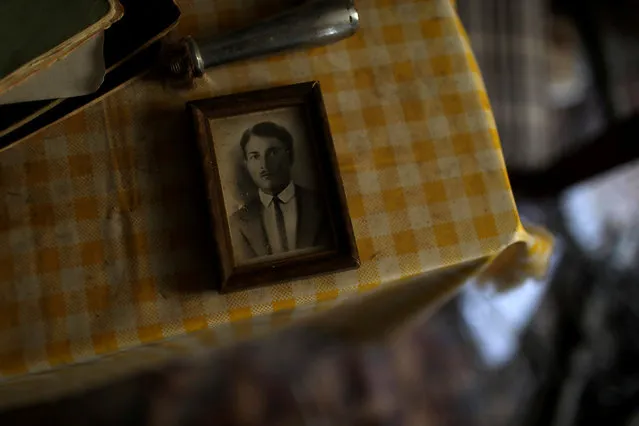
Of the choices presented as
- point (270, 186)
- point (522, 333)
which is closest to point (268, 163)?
point (270, 186)

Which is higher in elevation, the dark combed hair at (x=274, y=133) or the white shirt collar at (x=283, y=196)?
the dark combed hair at (x=274, y=133)

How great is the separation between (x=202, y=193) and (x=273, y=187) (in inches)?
2.9

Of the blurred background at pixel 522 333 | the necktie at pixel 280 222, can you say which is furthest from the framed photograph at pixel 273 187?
the blurred background at pixel 522 333

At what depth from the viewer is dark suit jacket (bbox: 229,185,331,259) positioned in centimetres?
61

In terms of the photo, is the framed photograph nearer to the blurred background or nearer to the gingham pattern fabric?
the gingham pattern fabric

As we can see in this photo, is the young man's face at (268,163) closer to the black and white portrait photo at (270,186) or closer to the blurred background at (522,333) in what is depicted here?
the black and white portrait photo at (270,186)

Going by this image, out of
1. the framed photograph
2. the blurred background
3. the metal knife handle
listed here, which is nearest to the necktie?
the framed photograph

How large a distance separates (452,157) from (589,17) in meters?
1.09

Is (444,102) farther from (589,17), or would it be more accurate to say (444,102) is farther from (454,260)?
(589,17)

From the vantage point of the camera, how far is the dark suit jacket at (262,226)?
0.61 meters

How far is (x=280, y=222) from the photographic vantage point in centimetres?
62

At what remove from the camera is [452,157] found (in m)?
0.69

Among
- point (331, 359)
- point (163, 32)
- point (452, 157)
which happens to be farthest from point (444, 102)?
point (331, 359)

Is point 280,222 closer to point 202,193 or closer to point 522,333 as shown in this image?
point 202,193
